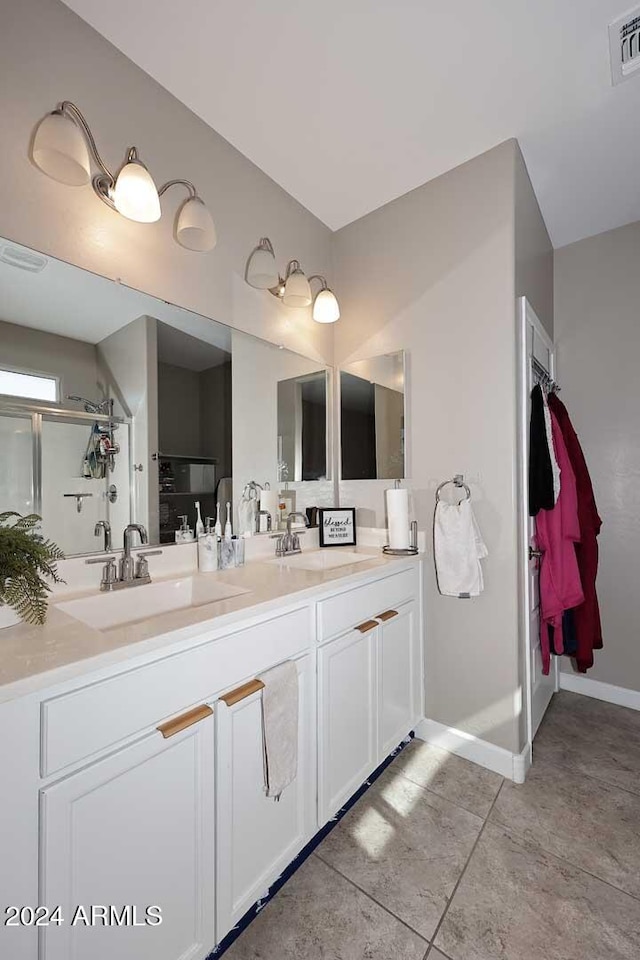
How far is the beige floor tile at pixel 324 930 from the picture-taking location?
1.11 meters

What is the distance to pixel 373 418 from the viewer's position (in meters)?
2.26

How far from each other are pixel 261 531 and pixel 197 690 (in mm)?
988

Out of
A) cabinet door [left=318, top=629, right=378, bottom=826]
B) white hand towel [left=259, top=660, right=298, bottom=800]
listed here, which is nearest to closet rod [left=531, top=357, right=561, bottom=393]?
cabinet door [left=318, top=629, right=378, bottom=826]

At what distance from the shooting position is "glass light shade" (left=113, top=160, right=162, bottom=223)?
1.32 meters

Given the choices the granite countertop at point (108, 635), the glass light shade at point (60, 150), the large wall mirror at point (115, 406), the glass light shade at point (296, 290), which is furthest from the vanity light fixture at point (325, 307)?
the granite countertop at point (108, 635)

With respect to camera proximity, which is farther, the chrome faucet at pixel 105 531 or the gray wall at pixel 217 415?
the gray wall at pixel 217 415

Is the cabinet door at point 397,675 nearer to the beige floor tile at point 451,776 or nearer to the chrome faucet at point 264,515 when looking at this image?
the beige floor tile at point 451,776

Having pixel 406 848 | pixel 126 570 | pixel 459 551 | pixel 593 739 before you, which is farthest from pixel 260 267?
pixel 593 739

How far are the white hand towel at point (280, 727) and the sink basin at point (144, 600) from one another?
27cm

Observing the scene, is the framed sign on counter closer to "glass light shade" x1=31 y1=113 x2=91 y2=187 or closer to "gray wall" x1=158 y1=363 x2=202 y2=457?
"gray wall" x1=158 y1=363 x2=202 y2=457

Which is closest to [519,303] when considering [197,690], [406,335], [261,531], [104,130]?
[406,335]

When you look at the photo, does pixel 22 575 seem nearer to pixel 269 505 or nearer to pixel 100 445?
pixel 100 445

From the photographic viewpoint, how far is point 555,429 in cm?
210

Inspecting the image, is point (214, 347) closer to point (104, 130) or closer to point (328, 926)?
point (104, 130)
